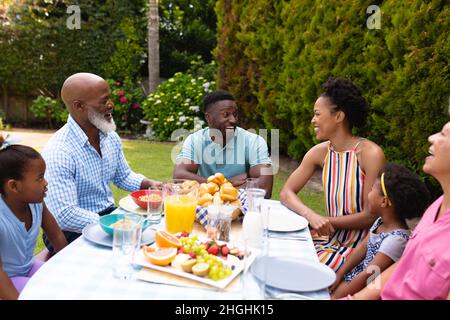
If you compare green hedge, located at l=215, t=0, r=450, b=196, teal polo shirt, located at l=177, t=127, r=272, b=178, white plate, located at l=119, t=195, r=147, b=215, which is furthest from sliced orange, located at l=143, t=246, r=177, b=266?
green hedge, located at l=215, t=0, r=450, b=196

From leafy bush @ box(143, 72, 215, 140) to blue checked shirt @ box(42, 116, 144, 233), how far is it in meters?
7.13

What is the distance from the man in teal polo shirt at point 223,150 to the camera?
4.09 metres

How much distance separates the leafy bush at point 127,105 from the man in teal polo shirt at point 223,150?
27.2ft

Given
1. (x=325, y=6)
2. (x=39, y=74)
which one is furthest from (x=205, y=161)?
(x=39, y=74)

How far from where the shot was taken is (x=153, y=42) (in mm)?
12211

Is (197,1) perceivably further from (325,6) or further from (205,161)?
Answer: (205,161)

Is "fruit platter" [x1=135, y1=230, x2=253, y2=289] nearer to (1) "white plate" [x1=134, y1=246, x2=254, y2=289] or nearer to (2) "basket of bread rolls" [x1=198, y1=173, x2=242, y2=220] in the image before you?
(1) "white plate" [x1=134, y1=246, x2=254, y2=289]

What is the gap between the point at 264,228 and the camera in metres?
2.33

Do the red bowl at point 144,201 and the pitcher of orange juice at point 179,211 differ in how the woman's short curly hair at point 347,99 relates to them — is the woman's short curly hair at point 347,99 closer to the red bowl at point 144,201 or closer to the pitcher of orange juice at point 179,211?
the pitcher of orange juice at point 179,211

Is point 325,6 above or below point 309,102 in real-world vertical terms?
above

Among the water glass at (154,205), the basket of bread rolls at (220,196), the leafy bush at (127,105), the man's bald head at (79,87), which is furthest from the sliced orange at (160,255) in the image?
the leafy bush at (127,105)

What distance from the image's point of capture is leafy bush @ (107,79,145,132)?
12133mm
